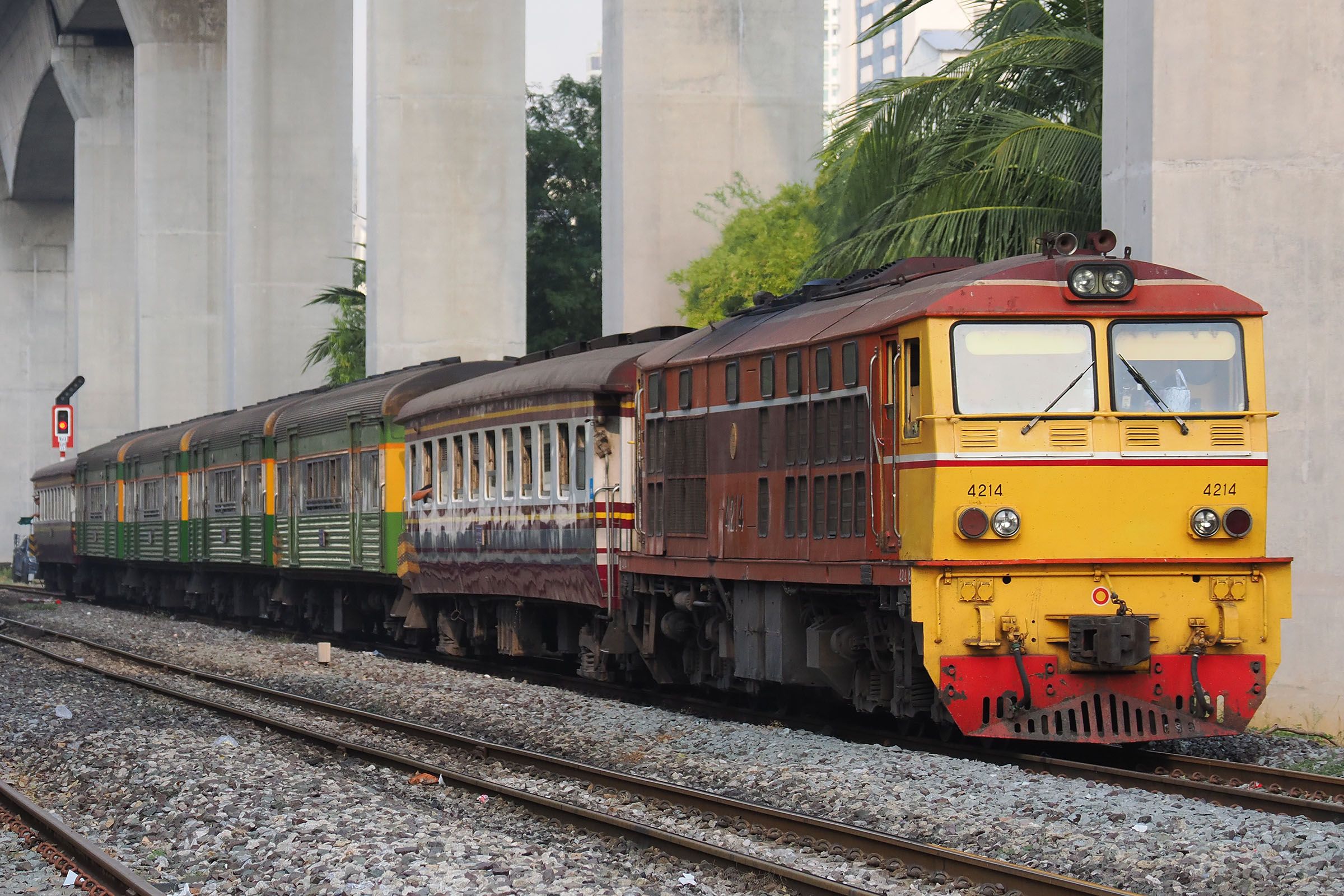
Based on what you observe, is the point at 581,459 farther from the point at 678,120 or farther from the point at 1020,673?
the point at 678,120

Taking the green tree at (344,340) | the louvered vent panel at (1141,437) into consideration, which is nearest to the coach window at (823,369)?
the louvered vent panel at (1141,437)

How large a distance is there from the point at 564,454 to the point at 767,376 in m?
4.42

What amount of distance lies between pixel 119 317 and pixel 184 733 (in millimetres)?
49479

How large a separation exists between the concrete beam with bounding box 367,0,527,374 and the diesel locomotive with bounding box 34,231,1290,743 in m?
14.7

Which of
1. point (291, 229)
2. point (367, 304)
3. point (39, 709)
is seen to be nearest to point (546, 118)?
point (291, 229)

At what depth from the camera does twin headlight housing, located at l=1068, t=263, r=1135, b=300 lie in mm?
11922

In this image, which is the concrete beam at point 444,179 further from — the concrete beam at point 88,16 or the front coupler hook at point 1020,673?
the concrete beam at point 88,16

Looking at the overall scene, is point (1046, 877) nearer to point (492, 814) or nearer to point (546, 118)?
point (492, 814)

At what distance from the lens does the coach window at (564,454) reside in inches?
708

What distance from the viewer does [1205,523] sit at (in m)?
11.9

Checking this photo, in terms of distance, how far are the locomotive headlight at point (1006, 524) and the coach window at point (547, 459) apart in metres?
7.30

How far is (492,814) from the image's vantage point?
1120cm

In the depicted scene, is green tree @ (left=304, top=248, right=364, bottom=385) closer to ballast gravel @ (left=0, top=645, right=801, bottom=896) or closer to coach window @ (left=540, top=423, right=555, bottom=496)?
coach window @ (left=540, top=423, right=555, bottom=496)

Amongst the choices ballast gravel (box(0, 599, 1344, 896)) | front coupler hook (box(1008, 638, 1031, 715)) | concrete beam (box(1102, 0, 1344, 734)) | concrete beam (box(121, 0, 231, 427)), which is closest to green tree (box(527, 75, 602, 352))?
concrete beam (box(121, 0, 231, 427))
